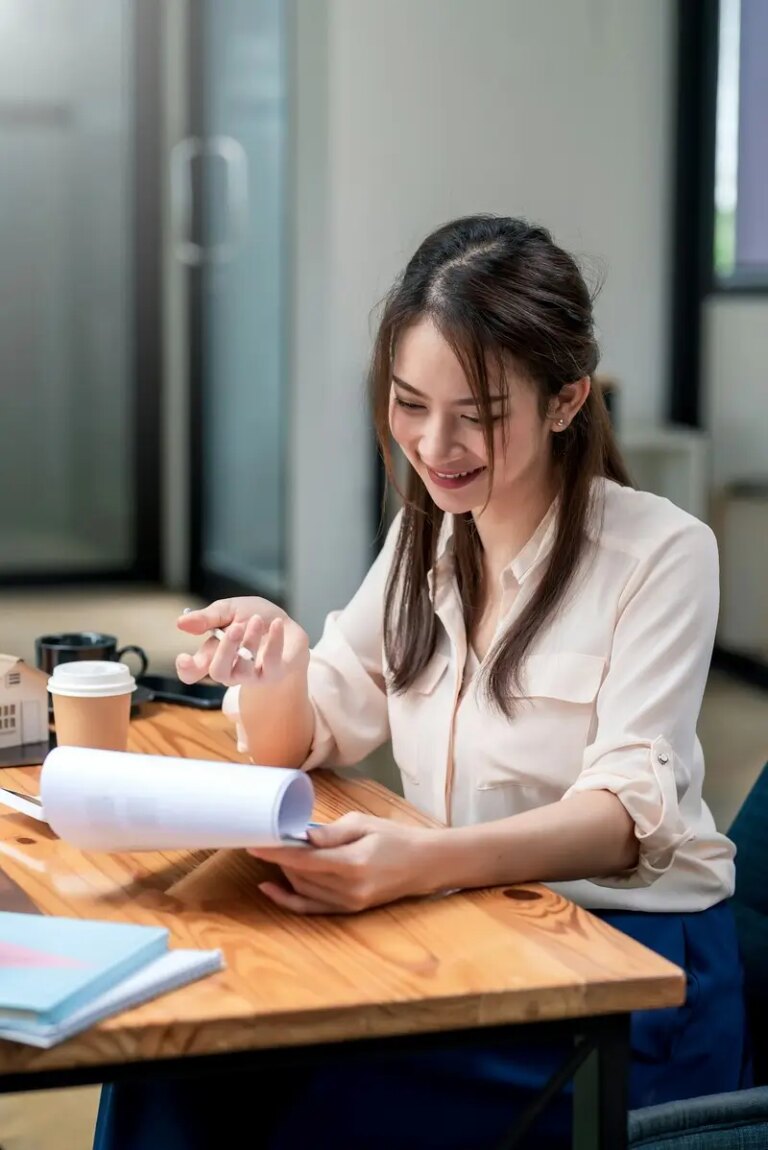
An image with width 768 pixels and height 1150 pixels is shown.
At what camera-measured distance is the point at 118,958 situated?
827mm

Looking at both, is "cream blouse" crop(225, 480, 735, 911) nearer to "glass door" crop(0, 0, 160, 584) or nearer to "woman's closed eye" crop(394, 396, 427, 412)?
"woman's closed eye" crop(394, 396, 427, 412)

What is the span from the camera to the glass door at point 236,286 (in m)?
5.12

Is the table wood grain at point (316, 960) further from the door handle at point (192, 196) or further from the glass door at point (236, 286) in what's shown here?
the door handle at point (192, 196)

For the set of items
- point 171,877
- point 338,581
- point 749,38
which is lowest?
point 338,581

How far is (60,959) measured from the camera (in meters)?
0.83

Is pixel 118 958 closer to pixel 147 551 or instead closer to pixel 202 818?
pixel 202 818

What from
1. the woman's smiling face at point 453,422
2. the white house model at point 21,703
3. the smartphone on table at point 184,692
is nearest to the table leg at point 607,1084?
the woman's smiling face at point 453,422

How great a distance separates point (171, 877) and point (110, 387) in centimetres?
→ 547

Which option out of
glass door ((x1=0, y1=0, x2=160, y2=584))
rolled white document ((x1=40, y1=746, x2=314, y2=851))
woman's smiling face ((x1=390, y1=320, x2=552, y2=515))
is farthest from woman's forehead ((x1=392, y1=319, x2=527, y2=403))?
glass door ((x1=0, y1=0, x2=160, y2=584))

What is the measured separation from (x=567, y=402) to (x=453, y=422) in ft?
0.43

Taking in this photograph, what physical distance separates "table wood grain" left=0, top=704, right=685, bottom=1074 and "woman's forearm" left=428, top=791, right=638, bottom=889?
2cm

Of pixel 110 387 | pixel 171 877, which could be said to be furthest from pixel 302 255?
pixel 171 877

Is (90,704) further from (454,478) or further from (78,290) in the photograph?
(78,290)

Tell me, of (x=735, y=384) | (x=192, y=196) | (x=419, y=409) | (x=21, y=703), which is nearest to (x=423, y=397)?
(x=419, y=409)
